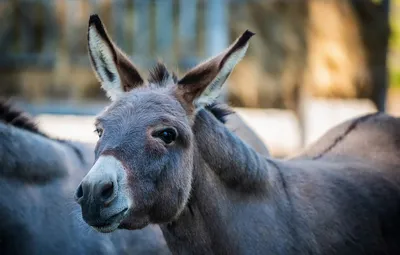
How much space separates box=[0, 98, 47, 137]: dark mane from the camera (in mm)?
5488

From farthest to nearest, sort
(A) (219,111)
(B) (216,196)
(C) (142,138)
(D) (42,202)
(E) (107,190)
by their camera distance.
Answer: (D) (42,202), (A) (219,111), (B) (216,196), (C) (142,138), (E) (107,190)

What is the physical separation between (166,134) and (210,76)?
412 mm

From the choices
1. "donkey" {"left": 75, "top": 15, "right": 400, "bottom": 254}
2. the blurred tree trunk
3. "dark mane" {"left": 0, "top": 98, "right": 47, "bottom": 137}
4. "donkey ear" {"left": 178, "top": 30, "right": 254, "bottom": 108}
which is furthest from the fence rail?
"donkey ear" {"left": 178, "top": 30, "right": 254, "bottom": 108}

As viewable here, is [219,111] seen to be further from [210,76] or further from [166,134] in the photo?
[166,134]

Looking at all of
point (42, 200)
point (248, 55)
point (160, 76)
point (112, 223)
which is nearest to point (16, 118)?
point (42, 200)

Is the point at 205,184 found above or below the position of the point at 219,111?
below

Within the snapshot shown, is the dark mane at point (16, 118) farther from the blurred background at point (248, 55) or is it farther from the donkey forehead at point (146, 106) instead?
the blurred background at point (248, 55)

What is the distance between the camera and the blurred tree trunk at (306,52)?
12641 millimetres

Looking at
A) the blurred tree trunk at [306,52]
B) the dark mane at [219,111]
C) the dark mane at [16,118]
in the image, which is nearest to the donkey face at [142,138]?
the dark mane at [219,111]

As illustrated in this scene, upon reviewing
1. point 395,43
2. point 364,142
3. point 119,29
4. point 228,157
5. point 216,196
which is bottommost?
point 395,43

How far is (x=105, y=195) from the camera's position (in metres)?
3.88

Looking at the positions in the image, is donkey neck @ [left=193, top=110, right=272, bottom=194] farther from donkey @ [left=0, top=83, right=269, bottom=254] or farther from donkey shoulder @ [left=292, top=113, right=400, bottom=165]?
donkey shoulder @ [left=292, top=113, right=400, bottom=165]

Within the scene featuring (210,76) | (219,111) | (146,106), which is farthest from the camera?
(219,111)

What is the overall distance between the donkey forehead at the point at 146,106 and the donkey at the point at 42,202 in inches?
44.5
